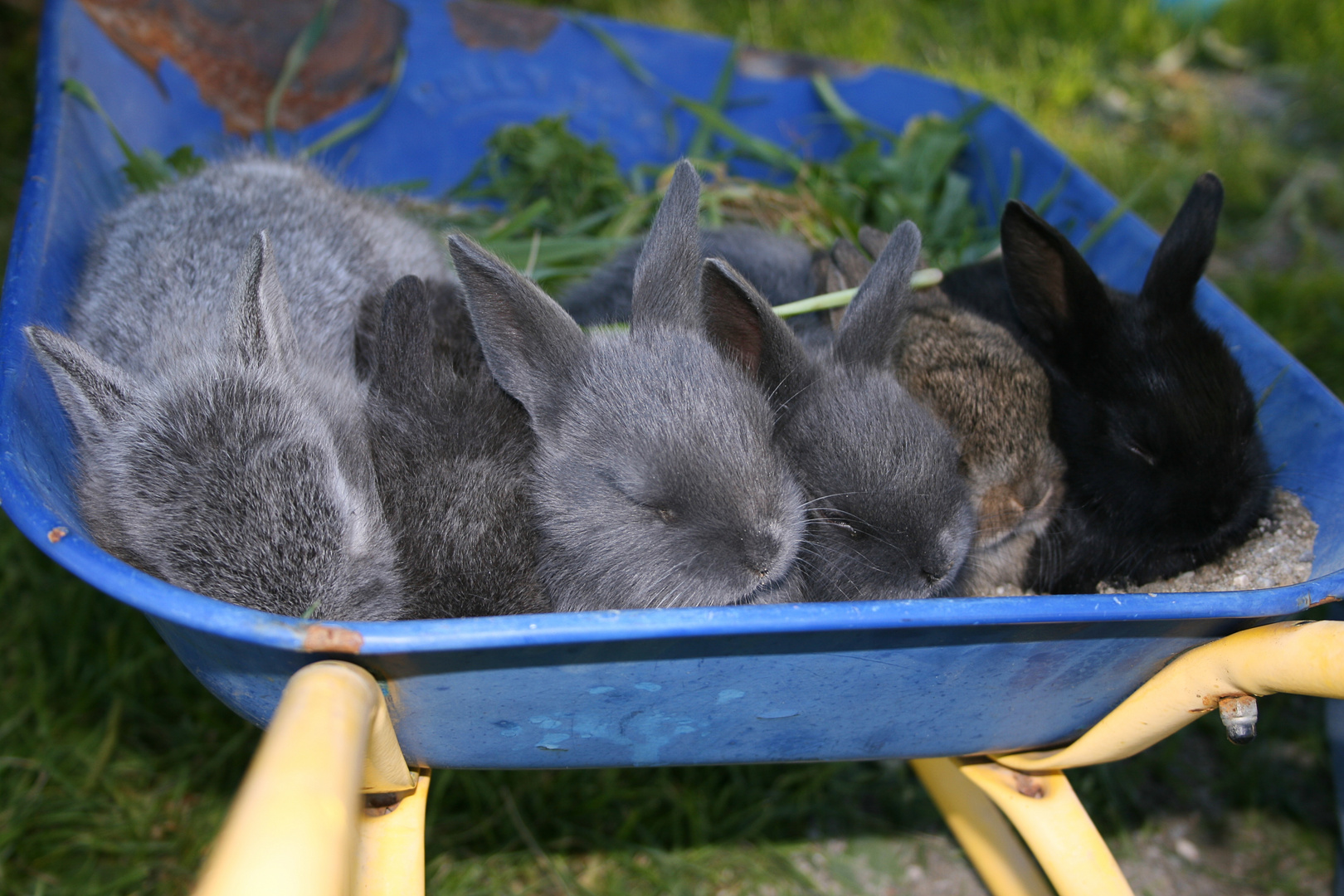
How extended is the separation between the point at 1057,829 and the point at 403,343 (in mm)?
1643

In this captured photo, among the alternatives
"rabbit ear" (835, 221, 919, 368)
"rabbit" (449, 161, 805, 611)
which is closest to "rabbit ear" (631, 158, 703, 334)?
"rabbit" (449, 161, 805, 611)

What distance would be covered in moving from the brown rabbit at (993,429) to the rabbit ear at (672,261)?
60 centimetres

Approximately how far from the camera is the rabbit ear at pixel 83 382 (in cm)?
175

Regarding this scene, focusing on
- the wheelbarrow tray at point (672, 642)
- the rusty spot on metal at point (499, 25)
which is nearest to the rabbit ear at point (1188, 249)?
the wheelbarrow tray at point (672, 642)

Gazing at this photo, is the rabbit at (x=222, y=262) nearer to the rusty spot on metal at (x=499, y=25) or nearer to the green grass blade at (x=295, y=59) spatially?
the green grass blade at (x=295, y=59)

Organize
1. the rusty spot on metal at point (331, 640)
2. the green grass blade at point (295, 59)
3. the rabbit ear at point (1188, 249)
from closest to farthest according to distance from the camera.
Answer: the rusty spot on metal at point (331, 640), the rabbit ear at point (1188, 249), the green grass blade at point (295, 59)

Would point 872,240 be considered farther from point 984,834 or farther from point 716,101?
point 984,834

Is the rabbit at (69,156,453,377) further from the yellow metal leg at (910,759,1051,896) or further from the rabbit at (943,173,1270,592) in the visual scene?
the yellow metal leg at (910,759,1051,896)

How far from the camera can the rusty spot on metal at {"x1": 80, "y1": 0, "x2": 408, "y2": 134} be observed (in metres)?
3.10

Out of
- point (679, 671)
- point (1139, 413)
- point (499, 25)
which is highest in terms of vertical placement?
point (499, 25)

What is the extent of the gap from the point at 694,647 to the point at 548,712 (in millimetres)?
310

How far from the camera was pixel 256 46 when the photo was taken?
11.0ft

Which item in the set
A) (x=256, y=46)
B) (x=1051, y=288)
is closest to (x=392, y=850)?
(x=1051, y=288)

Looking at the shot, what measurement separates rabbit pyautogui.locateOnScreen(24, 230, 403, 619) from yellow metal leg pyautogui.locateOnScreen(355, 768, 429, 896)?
0.36 metres
